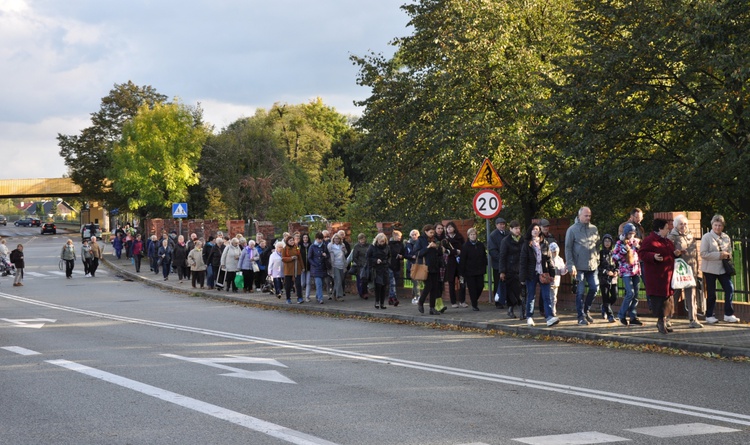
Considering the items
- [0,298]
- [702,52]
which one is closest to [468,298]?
[702,52]

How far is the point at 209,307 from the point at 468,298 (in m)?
6.97

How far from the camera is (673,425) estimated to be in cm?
734

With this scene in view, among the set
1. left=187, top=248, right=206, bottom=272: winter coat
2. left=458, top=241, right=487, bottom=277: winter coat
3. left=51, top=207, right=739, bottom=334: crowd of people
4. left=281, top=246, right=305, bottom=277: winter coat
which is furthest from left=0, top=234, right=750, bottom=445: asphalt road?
left=187, top=248, right=206, bottom=272: winter coat

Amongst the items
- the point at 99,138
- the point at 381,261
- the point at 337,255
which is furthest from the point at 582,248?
the point at 99,138

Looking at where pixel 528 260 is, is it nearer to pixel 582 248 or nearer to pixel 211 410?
pixel 582 248

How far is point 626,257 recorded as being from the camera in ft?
48.2

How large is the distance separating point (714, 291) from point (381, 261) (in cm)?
744

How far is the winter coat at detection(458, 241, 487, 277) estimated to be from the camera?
18609mm

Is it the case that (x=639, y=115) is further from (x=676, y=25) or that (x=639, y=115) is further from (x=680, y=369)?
(x=680, y=369)

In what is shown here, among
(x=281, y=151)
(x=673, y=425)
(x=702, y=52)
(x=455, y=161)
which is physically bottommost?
(x=673, y=425)

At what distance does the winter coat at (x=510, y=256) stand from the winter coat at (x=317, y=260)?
6.40 m

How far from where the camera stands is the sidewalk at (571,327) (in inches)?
482

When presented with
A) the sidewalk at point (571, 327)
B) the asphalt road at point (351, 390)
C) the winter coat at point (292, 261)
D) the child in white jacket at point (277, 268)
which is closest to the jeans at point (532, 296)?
the sidewalk at point (571, 327)

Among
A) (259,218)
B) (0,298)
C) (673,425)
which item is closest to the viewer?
(673,425)
